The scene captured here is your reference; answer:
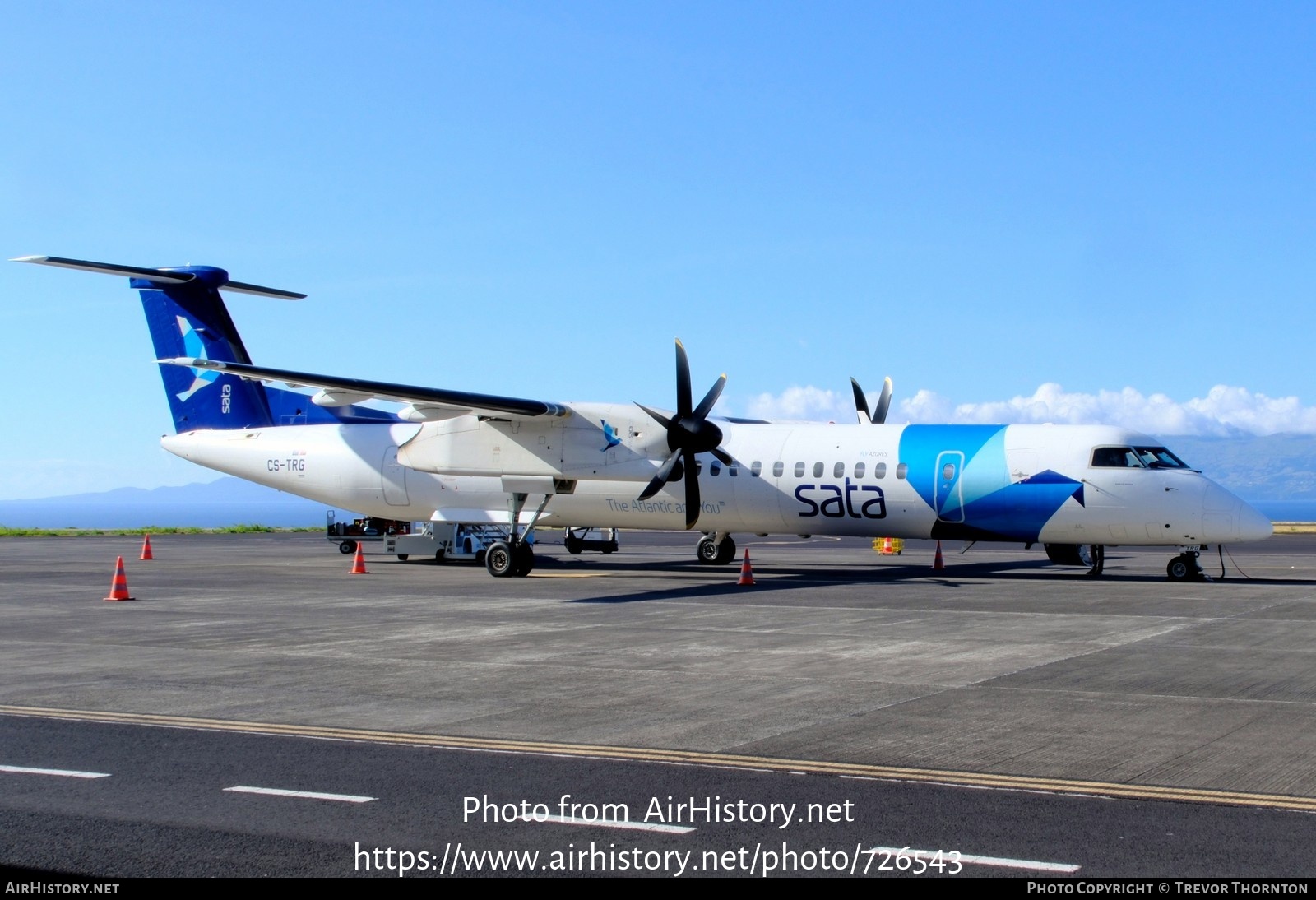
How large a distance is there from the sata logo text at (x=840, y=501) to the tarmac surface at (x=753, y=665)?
1547 mm

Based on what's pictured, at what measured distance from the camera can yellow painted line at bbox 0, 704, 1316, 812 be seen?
Answer: 752 cm

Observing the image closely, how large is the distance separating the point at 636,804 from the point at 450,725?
3149 millimetres

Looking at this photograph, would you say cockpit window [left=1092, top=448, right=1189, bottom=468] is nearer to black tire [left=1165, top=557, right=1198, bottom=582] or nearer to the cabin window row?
black tire [left=1165, top=557, right=1198, bottom=582]

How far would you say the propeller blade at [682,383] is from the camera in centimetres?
2655

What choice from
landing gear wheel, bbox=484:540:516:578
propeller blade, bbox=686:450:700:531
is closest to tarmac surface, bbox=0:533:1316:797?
landing gear wheel, bbox=484:540:516:578

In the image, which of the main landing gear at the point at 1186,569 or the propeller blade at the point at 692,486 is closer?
the main landing gear at the point at 1186,569

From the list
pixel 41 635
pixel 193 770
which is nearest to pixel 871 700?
pixel 193 770

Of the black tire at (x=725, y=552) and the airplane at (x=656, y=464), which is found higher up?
the airplane at (x=656, y=464)

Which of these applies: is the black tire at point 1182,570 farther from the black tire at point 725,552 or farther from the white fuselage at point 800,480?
the black tire at point 725,552

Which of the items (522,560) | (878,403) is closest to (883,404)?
(878,403)

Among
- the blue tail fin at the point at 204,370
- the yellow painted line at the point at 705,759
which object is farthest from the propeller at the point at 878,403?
the yellow painted line at the point at 705,759

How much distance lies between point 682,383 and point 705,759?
1822 cm

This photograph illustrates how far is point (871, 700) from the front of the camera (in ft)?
36.6

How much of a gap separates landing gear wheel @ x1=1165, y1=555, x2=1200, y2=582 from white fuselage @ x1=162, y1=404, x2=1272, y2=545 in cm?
94
